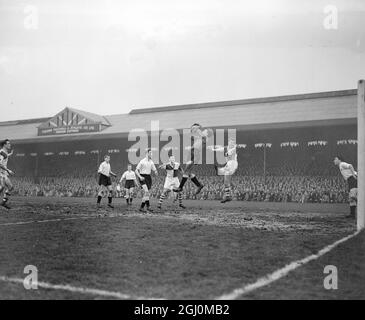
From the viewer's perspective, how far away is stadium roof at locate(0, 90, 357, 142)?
1917cm

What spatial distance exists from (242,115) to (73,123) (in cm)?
1214

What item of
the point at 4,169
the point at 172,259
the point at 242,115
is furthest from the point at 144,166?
the point at 242,115

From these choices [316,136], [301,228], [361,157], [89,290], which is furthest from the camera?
[316,136]

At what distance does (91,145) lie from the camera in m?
A: 26.7

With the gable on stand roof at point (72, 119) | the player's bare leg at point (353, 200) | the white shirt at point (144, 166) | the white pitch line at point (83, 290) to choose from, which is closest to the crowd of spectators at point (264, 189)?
the gable on stand roof at point (72, 119)

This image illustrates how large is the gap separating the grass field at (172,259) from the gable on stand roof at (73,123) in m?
18.6

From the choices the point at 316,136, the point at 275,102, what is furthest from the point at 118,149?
the point at 316,136

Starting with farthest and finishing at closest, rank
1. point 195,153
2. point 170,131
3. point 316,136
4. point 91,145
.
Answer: point 91,145 < point 170,131 < point 316,136 < point 195,153

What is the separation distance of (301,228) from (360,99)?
276 centimetres

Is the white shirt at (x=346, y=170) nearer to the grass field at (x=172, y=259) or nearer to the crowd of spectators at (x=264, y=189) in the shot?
the grass field at (x=172, y=259)

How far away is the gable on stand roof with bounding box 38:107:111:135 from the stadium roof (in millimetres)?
226

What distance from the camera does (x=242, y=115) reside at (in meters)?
22.6
